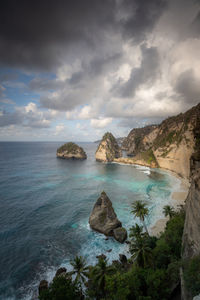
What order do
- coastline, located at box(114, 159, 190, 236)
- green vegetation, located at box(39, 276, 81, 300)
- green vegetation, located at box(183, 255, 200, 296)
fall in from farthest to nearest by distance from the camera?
coastline, located at box(114, 159, 190, 236)
green vegetation, located at box(39, 276, 81, 300)
green vegetation, located at box(183, 255, 200, 296)

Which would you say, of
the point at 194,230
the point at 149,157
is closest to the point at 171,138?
the point at 149,157

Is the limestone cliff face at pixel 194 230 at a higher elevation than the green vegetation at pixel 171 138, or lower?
lower

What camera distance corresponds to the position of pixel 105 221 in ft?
121

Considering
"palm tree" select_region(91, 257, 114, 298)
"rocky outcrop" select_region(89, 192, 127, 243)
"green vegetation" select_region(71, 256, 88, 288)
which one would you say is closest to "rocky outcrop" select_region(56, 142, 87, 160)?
"rocky outcrop" select_region(89, 192, 127, 243)

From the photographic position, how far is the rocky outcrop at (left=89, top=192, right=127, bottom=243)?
35344 millimetres

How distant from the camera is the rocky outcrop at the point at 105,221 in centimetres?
3534

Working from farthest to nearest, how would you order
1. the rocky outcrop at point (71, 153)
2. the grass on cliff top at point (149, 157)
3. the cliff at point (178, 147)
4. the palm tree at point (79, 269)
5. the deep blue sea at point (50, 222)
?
the rocky outcrop at point (71, 153), the grass on cliff top at point (149, 157), the cliff at point (178, 147), the deep blue sea at point (50, 222), the palm tree at point (79, 269)

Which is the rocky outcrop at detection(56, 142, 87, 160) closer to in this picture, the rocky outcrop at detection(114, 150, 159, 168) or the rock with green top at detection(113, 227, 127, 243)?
the rocky outcrop at detection(114, 150, 159, 168)

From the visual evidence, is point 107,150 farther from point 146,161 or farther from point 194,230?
point 194,230

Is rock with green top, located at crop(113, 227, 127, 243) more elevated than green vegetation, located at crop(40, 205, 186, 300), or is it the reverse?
green vegetation, located at crop(40, 205, 186, 300)

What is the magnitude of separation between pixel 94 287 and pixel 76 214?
25.2 metres

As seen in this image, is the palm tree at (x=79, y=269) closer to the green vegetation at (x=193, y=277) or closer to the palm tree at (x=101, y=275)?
the palm tree at (x=101, y=275)

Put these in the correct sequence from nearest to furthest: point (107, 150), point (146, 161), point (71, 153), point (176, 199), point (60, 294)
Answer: point (60, 294), point (176, 199), point (146, 161), point (107, 150), point (71, 153)

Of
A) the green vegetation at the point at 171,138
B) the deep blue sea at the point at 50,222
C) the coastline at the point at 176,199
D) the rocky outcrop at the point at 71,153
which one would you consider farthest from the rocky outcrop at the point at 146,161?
the rocky outcrop at the point at 71,153
